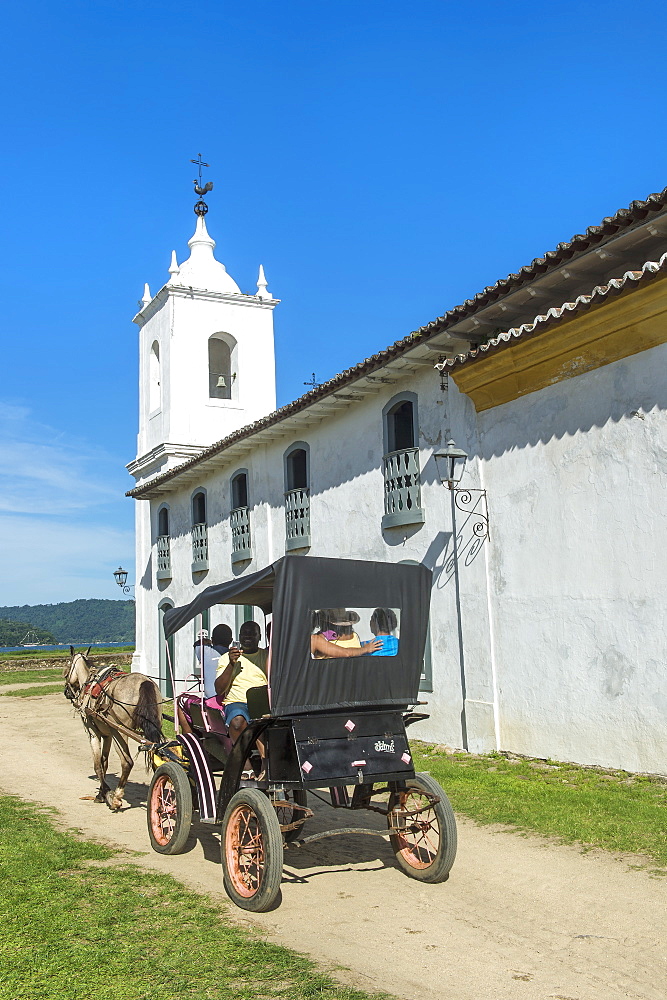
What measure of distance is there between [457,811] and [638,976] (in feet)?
13.2

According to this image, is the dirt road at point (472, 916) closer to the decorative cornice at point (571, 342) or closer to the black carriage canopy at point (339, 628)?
the black carriage canopy at point (339, 628)

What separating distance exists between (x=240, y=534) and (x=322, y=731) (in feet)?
46.9

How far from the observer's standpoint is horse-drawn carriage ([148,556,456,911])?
5.74 m

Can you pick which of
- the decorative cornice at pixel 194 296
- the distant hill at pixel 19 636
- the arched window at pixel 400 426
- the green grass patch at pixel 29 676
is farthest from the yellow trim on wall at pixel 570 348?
the distant hill at pixel 19 636

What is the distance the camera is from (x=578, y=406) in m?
10.3

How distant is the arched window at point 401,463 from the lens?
13.5 metres

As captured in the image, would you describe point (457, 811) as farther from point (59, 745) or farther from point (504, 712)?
point (59, 745)

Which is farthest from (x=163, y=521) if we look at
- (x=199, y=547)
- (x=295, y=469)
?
(x=295, y=469)

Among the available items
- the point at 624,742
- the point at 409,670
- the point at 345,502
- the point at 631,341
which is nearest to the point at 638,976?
the point at 409,670

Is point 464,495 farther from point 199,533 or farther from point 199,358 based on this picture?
point 199,358

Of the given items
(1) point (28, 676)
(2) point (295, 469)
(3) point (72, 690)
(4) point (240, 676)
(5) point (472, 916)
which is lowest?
(5) point (472, 916)

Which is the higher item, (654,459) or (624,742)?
(654,459)

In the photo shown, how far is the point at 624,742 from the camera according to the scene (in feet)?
31.2

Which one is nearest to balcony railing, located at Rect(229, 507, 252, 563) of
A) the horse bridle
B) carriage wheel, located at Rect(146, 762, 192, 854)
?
the horse bridle
